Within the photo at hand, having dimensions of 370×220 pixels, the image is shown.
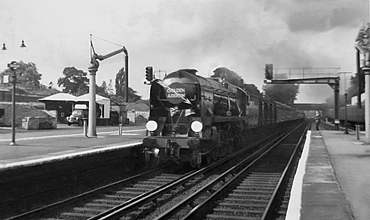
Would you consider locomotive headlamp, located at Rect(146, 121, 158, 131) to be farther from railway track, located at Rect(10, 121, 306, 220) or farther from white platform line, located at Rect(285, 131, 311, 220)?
white platform line, located at Rect(285, 131, 311, 220)

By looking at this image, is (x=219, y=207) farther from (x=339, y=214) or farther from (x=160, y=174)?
(x=160, y=174)

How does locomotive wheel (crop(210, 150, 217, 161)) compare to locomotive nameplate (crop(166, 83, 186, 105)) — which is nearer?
locomotive nameplate (crop(166, 83, 186, 105))

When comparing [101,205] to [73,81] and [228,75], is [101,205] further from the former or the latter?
[73,81]

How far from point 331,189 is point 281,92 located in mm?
48888

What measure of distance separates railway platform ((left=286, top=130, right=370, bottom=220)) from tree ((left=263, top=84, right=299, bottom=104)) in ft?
132

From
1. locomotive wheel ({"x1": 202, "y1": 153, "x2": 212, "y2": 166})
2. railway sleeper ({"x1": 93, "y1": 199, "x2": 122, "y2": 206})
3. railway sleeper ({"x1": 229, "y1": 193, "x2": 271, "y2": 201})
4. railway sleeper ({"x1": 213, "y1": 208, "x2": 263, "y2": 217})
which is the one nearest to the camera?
railway sleeper ({"x1": 213, "y1": 208, "x2": 263, "y2": 217})

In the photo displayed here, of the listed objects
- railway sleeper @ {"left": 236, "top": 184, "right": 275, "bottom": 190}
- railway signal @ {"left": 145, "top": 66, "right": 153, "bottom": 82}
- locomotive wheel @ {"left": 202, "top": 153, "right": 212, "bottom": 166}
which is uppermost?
railway signal @ {"left": 145, "top": 66, "right": 153, "bottom": 82}

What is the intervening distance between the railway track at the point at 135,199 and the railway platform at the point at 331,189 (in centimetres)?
129

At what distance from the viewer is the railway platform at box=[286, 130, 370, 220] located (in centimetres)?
617

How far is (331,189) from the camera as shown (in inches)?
321

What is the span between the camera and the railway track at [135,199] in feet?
23.5

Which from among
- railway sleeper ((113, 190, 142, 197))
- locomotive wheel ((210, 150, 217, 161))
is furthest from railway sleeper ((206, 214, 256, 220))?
locomotive wheel ((210, 150, 217, 161))

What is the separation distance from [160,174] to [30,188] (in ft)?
13.0

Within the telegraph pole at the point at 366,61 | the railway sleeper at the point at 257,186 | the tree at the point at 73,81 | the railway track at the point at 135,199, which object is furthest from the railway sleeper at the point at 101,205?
the tree at the point at 73,81
